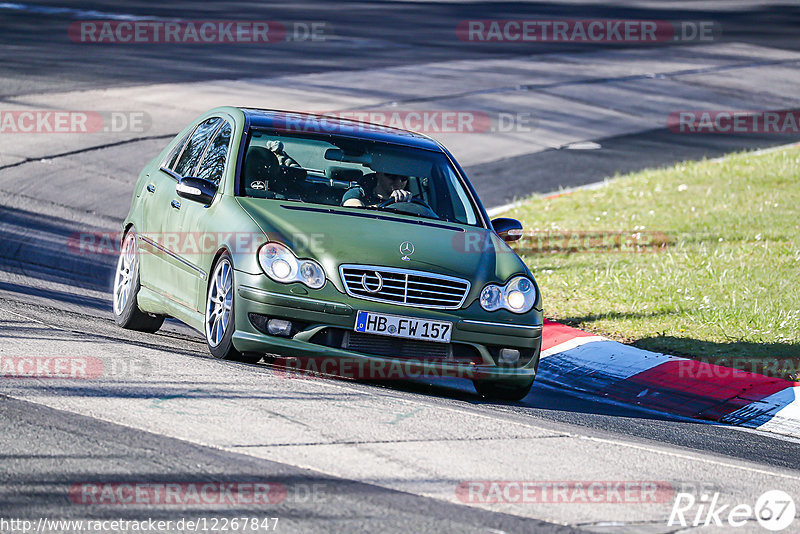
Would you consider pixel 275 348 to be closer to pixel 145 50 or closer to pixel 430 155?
pixel 430 155

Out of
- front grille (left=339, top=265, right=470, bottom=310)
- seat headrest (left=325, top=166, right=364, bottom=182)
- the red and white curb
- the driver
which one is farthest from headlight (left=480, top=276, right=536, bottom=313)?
seat headrest (left=325, top=166, right=364, bottom=182)

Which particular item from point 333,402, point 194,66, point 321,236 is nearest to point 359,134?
point 321,236

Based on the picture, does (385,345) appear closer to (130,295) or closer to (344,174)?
(344,174)

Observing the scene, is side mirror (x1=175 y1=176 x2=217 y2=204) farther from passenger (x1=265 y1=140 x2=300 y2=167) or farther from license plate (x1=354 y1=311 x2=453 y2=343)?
license plate (x1=354 y1=311 x2=453 y2=343)

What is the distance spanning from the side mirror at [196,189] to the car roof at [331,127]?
71 cm

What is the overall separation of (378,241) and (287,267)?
61 cm

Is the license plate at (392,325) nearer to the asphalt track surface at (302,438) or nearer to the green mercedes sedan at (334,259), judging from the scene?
the green mercedes sedan at (334,259)

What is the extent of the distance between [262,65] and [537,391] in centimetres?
1717

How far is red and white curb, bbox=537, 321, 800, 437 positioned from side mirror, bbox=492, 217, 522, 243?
1189 millimetres

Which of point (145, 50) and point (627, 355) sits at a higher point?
point (145, 50)

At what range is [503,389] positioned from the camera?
7785 millimetres

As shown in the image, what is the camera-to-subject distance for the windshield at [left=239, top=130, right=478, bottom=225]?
8211mm

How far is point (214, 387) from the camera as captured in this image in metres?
6.51

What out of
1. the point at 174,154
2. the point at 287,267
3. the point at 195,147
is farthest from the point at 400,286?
the point at 174,154
